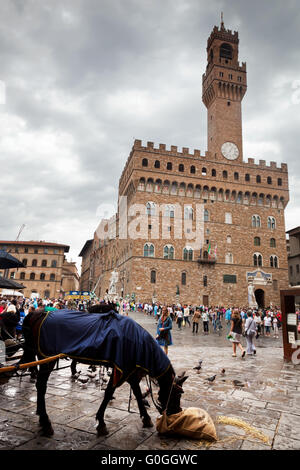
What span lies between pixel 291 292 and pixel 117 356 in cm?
686

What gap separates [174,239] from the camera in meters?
32.2

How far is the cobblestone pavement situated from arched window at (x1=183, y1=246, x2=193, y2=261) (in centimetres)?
2528

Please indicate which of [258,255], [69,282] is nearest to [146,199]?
[258,255]

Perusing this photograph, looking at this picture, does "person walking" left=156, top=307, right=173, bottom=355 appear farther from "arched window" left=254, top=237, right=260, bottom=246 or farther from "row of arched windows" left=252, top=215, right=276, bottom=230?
"row of arched windows" left=252, top=215, right=276, bottom=230

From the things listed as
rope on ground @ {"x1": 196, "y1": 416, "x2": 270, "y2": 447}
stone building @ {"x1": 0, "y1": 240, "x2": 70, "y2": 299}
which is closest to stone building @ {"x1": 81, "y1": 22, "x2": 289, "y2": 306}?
stone building @ {"x1": 0, "y1": 240, "x2": 70, "y2": 299}

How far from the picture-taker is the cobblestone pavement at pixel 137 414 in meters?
3.19

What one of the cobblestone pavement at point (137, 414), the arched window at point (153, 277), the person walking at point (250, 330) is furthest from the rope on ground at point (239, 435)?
the arched window at point (153, 277)

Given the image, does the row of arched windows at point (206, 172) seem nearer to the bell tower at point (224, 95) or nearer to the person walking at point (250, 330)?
the bell tower at point (224, 95)

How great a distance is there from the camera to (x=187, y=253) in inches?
1278

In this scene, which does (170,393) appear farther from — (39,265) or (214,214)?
(39,265)

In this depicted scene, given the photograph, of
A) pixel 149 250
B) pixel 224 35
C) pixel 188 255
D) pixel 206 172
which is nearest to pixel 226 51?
pixel 224 35

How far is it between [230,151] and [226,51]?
47.2ft

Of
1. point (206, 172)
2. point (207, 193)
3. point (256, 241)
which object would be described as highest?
point (206, 172)

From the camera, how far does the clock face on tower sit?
35.4 meters
